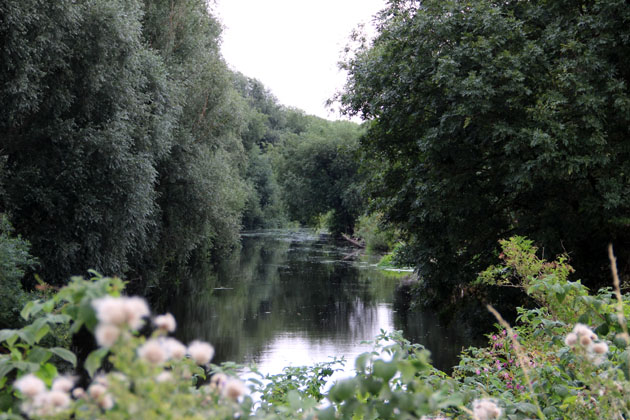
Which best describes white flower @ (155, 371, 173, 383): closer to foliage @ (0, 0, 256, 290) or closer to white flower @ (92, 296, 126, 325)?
white flower @ (92, 296, 126, 325)

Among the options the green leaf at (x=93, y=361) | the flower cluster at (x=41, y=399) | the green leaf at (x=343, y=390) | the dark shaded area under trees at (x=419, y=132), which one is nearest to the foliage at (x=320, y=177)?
the dark shaded area under trees at (x=419, y=132)

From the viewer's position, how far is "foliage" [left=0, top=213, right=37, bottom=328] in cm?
1027

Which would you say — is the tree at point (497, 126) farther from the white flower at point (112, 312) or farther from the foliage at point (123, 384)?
the white flower at point (112, 312)

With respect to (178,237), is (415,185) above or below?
above

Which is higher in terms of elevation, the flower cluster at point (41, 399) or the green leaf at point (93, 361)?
the green leaf at point (93, 361)

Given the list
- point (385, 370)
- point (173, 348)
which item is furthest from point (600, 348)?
point (173, 348)

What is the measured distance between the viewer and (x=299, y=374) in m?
4.66

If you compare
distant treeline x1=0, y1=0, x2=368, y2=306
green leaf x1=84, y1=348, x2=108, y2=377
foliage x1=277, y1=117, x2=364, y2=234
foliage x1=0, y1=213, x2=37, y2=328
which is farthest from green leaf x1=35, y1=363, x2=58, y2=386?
foliage x1=277, y1=117, x2=364, y2=234

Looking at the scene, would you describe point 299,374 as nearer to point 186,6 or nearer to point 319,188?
point 186,6

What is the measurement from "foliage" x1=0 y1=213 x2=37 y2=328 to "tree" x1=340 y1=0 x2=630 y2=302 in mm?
7373

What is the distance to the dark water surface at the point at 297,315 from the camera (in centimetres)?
1334

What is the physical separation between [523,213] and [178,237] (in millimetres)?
10453

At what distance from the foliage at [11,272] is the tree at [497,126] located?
7373 mm

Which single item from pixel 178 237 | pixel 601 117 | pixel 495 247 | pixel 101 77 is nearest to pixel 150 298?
pixel 178 237
